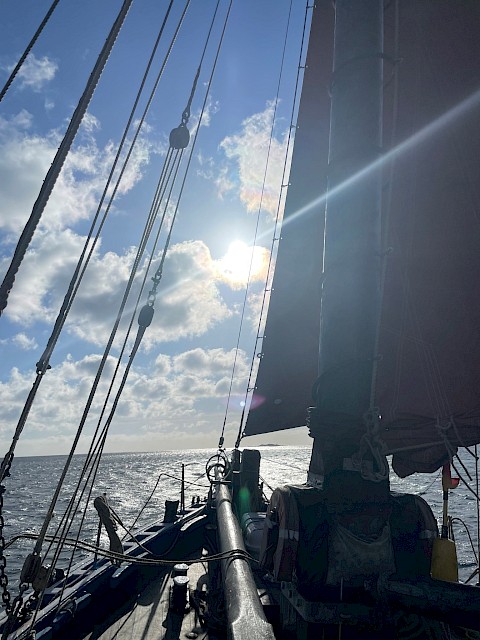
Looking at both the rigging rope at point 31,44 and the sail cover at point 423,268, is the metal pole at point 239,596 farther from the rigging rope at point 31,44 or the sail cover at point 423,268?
the rigging rope at point 31,44

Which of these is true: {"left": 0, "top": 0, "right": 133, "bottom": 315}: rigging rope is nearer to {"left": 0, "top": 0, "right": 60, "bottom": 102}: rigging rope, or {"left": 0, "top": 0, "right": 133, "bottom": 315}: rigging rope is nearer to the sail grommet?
{"left": 0, "top": 0, "right": 60, "bottom": 102}: rigging rope

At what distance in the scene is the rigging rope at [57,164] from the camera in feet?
9.64

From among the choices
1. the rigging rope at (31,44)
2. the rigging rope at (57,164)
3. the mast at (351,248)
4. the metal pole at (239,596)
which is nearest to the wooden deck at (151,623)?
the metal pole at (239,596)

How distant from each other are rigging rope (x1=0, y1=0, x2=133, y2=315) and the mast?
2.15 m

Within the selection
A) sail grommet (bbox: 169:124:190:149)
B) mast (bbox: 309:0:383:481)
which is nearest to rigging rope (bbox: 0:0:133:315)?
mast (bbox: 309:0:383:481)

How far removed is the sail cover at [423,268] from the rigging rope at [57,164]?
2.70 m

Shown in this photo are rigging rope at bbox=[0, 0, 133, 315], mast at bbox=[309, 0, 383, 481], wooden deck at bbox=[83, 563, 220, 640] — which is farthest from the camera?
Result: wooden deck at bbox=[83, 563, 220, 640]

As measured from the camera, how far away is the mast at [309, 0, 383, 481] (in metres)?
3.40

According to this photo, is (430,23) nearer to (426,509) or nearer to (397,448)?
(397,448)

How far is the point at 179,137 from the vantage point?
20.9ft

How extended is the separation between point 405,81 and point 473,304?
3.28 metres

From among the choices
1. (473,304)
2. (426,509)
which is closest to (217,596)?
(426,509)

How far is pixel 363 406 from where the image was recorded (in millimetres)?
3422

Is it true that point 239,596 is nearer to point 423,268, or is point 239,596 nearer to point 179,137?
point 423,268
